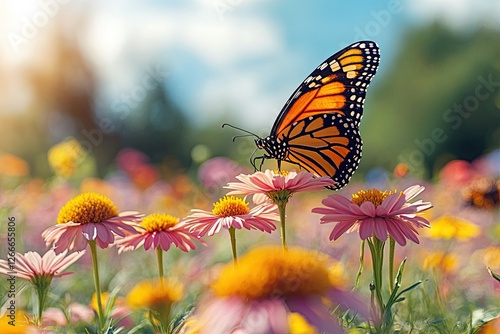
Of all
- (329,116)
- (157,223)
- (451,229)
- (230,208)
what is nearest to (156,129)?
(451,229)

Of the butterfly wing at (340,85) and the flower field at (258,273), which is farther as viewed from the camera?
the butterfly wing at (340,85)

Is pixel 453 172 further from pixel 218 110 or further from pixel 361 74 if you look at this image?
pixel 218 110

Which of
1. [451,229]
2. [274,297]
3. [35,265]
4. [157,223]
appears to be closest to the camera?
[274,297]

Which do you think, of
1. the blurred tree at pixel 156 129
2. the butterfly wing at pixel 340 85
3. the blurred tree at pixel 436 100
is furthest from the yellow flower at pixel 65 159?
the blurred tree at pixel 156 129

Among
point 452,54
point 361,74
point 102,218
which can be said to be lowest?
point 102,218

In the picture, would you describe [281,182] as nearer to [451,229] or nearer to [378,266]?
[378,266]

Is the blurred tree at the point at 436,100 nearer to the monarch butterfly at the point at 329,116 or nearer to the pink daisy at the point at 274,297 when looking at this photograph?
the monarch butterfly at the point at 329,116

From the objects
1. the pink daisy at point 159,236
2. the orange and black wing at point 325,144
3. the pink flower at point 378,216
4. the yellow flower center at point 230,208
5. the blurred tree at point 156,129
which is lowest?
the blurred tree at point 156,129

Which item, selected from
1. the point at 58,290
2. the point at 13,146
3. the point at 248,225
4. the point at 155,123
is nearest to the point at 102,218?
the point at 248,225
